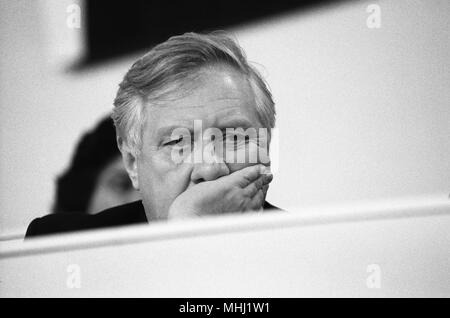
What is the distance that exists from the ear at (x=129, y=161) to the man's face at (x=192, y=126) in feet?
0.19

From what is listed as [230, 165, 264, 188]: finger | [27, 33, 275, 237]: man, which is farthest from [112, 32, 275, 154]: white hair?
[230, 165, 264, 188]: finger

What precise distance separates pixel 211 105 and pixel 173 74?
0.60ft

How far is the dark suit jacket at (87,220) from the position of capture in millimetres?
2404

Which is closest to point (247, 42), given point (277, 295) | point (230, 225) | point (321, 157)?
point (321, 157)

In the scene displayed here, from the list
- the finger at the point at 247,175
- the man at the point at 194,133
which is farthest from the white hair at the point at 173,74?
the finger at the point at 247,175

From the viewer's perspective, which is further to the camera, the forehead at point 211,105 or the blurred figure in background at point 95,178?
the blurred figure in background at point 95,178

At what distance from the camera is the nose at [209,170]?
2332mm

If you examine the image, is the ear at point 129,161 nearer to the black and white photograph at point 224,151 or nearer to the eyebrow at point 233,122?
the black and white photograph at point 224,151

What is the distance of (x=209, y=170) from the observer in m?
2.33

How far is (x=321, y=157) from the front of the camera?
2373mm

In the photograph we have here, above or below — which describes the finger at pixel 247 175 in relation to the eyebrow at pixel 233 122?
below

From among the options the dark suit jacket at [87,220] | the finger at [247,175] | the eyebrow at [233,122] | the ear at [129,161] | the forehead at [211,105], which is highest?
the forehead at [211,105]

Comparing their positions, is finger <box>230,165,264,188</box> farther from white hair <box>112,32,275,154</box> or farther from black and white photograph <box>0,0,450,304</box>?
white hair <box>112,32,275,154</box>
